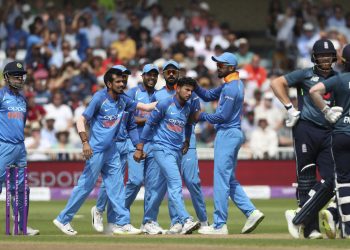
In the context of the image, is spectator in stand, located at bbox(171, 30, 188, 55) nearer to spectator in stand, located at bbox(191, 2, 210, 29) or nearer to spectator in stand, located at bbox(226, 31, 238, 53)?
spectator in stand, located at bbox(226, 31, 238, 53)

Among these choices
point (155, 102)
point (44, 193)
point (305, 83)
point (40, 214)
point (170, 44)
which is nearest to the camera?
point (305, 83)

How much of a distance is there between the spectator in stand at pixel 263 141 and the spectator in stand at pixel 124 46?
3.92m

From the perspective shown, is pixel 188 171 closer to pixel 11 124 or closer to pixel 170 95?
pixel 170 95

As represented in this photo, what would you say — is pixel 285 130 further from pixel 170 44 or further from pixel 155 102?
pixel 155 102

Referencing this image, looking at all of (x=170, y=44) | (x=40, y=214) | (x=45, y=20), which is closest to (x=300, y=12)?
(x=170, y=44)

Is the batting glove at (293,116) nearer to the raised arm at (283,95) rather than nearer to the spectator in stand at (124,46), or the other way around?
A: the raised arm at (283,95)

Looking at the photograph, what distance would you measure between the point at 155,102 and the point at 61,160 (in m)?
8.09

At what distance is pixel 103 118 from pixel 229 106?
150 cm

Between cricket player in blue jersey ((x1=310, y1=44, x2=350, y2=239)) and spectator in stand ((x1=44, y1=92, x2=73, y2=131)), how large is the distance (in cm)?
1175

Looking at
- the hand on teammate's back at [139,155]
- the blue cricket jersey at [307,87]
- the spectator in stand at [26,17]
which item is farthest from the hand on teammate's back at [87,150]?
the spectator in stand at [26,17]

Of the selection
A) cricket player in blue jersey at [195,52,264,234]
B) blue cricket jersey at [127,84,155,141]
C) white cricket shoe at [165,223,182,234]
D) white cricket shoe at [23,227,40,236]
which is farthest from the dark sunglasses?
white cricket shoe at [23,227,40,236]

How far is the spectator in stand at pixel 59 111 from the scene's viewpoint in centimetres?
2331

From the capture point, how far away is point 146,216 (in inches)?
561

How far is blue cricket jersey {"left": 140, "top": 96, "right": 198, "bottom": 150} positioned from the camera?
551 inches
